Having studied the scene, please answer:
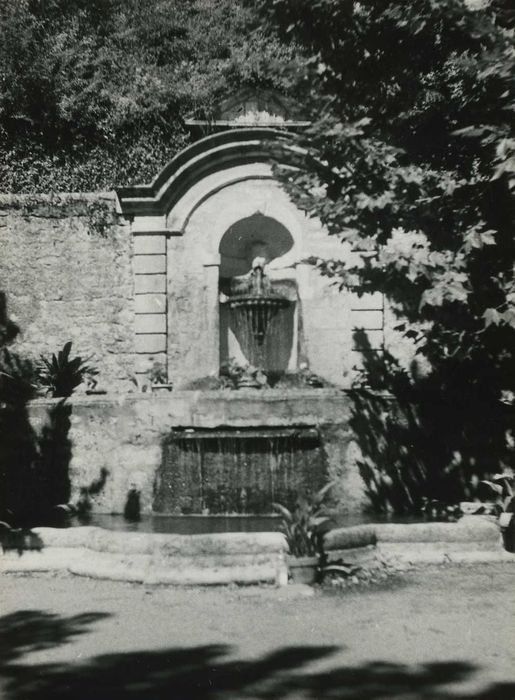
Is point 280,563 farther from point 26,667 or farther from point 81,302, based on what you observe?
point 81,302

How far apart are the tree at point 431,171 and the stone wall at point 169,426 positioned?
0.95 meters

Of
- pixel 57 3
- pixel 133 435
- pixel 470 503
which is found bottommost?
pixel 470 503

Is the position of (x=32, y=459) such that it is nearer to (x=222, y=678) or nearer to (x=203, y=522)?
(x=203, y=522)

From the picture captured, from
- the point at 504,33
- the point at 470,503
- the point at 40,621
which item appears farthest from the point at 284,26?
the point at 40,621

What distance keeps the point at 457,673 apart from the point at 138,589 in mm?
2468

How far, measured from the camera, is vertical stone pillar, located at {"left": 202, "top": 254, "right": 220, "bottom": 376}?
11.1 metres

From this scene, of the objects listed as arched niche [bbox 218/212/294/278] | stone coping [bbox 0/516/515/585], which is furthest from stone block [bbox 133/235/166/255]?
stone coping [bbox 0/516/515/585]

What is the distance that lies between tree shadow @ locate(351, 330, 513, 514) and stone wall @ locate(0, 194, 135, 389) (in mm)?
4510

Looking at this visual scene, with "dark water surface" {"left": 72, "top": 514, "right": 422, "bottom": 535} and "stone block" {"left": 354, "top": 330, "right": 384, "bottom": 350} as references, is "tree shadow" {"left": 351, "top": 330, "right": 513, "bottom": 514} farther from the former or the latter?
"stone block" {"left": 354, "top": 330, "right": 384, "bottom": 350}

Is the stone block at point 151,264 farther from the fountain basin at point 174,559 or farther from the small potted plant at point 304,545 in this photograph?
the small potted plant at point 304,545

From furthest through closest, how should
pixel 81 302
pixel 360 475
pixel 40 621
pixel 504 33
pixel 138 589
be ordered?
1. pixel 81 302
2. pixel 360 475
3. pixel 504 33
4. pixel 138 589
5. pixel 40 621

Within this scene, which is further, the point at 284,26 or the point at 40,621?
the point at 284,26

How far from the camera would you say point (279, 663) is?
3865mm

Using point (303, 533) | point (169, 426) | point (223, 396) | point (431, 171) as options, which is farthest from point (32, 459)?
point (431, 171)
